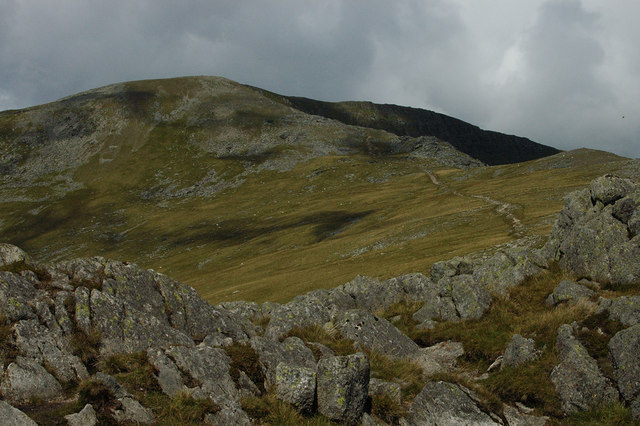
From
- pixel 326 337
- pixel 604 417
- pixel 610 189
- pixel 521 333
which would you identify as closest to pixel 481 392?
pixel 604 417

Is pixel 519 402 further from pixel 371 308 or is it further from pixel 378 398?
pixel 371 308

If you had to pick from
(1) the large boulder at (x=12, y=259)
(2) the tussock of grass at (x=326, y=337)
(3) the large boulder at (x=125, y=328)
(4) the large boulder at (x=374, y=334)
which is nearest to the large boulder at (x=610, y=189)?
(4) the large boulder at (x=374, y=334)

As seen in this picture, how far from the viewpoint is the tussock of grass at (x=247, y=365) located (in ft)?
47.1

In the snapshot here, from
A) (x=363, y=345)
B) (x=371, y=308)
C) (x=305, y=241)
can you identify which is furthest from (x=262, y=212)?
(x=363, y=345)

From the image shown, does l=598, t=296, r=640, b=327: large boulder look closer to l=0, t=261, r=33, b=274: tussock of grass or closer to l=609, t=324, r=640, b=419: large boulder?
l=609, t=324, r=640, b=419: large boulder

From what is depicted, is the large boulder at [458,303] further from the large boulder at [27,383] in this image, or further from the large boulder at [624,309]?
the large boulder at [27,383]

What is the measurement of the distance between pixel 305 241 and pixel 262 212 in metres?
52.5

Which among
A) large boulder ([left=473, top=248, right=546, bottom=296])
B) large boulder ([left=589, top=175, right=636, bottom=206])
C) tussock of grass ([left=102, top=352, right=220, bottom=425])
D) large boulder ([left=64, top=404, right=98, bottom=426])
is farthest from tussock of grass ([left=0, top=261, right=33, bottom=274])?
large boulder ([left=589, top=175, right=636, bottom=206])

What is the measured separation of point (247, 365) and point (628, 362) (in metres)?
13.0

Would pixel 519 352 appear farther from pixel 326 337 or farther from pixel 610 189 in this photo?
pixel 610 189

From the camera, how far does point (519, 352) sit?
1620 centimetres

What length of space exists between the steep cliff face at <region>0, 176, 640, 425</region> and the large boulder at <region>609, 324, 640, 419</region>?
5cm

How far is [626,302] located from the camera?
55.5 ft

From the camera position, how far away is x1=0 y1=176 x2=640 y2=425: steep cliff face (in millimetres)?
12789
